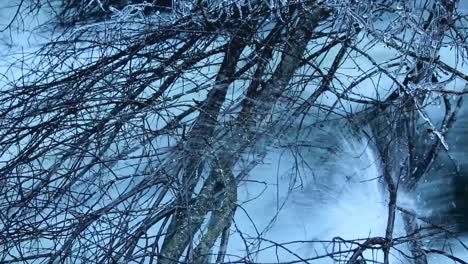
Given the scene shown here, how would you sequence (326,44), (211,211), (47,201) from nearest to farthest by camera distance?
(47,201) < (211,211) < (326,44)

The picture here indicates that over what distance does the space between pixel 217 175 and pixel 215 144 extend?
127mm

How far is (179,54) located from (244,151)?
0.49 m

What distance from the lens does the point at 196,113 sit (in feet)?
13.9

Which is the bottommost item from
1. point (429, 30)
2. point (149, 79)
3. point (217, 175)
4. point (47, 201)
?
point (47, 201)

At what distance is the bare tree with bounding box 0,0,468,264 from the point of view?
3.94 meters

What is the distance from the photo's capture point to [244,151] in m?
4.27

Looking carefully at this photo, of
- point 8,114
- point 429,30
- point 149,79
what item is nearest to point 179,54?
point 149,79

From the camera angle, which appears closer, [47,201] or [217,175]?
[47,201]

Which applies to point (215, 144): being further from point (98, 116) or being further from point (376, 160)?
point (376, 160)

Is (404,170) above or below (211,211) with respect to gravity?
above

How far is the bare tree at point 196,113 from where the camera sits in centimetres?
394

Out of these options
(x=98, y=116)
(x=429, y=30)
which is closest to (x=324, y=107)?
(x=429, y=30)

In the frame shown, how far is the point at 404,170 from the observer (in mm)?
4688

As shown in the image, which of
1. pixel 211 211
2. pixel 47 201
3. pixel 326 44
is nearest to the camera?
pixel 47 201
